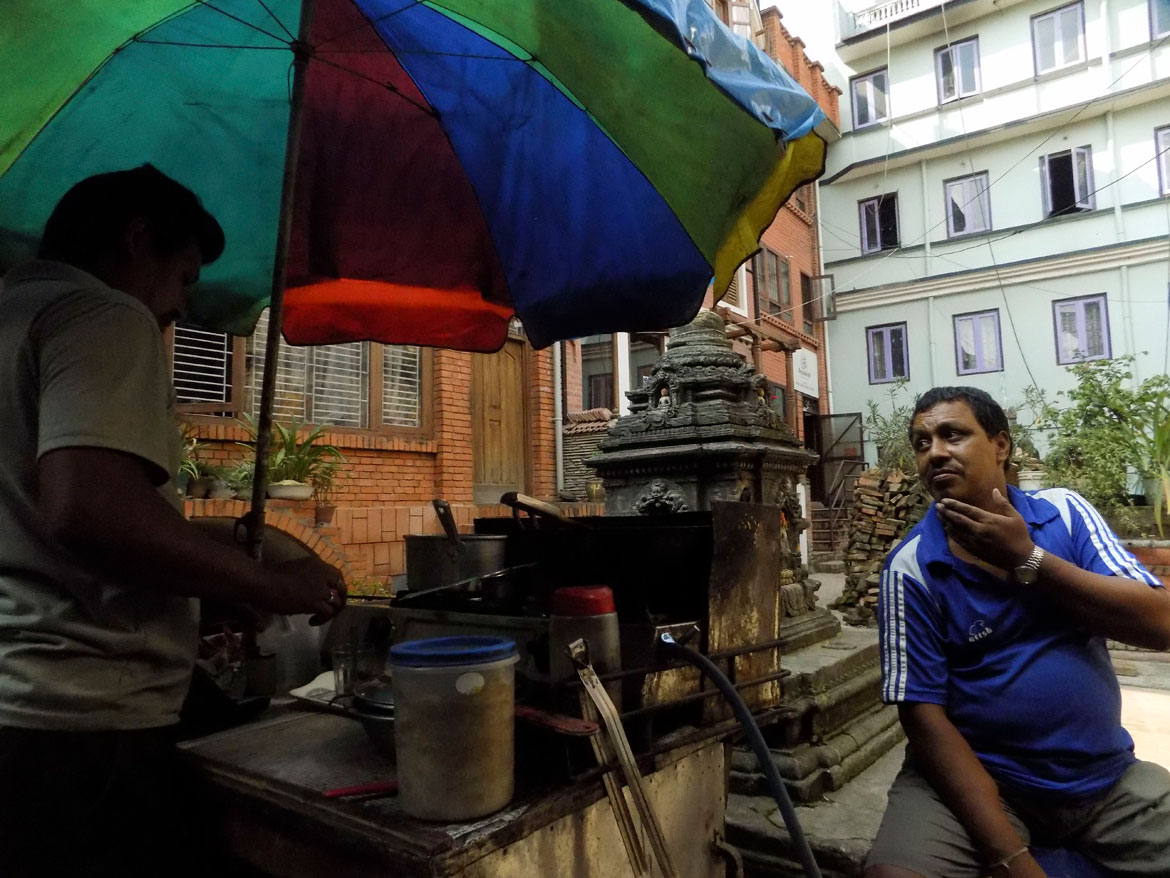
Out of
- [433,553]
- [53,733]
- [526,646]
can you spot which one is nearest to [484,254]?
[433,553]

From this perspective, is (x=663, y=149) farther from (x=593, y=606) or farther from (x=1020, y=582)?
(x=1020, y=582)

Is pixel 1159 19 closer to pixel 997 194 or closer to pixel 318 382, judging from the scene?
pixel 997 194

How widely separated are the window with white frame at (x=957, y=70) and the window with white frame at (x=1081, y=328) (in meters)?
5.89

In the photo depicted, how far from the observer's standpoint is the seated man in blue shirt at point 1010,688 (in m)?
1.84

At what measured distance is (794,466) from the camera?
502 centimetres

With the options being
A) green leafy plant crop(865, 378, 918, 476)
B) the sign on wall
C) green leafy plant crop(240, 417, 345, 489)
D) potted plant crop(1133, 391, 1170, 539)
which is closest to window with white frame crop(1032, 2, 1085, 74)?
green leafy plant crop(865, 378, 918, 476)

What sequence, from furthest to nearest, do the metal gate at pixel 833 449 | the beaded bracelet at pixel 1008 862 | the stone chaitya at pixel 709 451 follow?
1. the metal gate at pixel 833 449
2. the stone chaitya at pixel 709 451
3. the beaded bracelet at pixel 1008 862

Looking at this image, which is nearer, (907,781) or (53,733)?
(53,733)

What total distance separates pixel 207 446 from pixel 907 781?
5.84 m

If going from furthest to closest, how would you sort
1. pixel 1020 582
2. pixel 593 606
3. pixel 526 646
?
pixel 1020 582 → pixel 526 646 → pixel 593 606

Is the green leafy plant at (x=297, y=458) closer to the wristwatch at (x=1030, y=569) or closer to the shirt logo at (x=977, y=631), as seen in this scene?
the shirt logo at (x=977, y=631)

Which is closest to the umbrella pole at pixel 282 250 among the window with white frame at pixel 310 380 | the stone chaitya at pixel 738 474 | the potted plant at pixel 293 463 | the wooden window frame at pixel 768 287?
the stone chaitya at pixel 738 474

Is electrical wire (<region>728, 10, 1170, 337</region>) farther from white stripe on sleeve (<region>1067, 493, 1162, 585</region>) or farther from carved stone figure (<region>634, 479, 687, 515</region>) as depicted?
white stripe on sleeve (<region>1067, 493, 1162, 585</region>)

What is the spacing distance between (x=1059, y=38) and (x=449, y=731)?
21373mm
